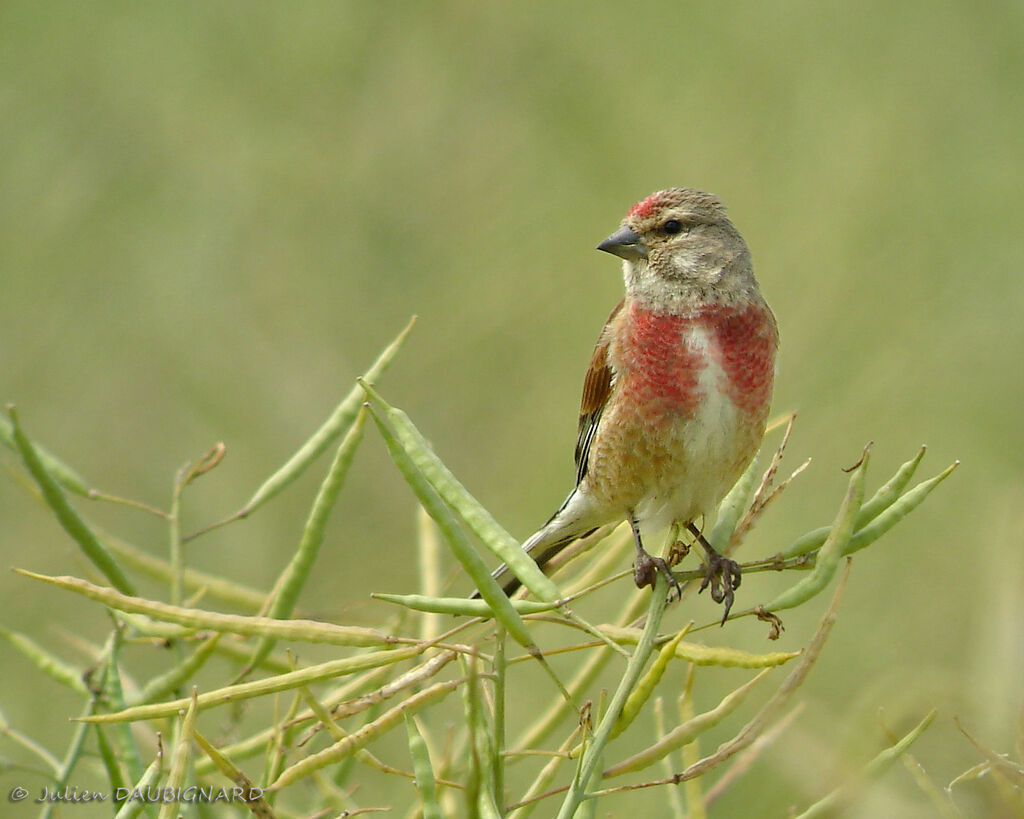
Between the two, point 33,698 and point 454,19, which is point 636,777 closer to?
point 33,698

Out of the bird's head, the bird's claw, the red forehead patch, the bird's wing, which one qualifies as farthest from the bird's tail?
the red forehead patch

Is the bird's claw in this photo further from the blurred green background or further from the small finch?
the blurred green background

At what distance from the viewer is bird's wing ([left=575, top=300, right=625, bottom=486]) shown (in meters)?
3.67

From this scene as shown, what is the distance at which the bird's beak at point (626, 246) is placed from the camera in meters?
3.70

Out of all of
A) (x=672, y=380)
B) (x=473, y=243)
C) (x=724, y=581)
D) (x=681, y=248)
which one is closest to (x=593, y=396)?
(x=672, y=380)

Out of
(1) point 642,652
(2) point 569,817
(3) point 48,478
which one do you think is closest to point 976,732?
(1) point 642,652

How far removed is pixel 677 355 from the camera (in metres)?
3.46

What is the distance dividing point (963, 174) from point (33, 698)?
3.66 metres

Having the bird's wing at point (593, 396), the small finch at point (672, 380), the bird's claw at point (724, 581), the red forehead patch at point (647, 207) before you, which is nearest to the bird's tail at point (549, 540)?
the small finch at point (672, 380)

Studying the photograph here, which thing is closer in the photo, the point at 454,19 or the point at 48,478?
the point at 48,478

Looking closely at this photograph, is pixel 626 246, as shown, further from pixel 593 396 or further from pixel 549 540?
pixel 549 540

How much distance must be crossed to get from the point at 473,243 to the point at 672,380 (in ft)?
7.04

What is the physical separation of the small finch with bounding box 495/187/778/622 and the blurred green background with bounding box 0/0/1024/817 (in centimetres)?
101

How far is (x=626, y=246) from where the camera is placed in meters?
A: 3.70
